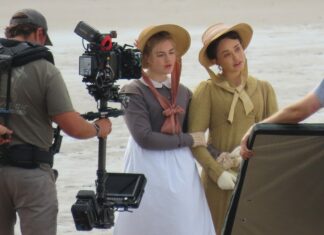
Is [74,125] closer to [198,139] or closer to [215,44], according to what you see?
[198,139]

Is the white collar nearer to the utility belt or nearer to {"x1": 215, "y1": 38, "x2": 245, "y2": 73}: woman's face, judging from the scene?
{"x1": 215, "y1": 38, "x2": 245, "y2": 73}: woman's face

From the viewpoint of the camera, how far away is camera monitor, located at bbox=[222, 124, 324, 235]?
4.34 metres

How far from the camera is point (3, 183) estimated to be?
19.9 feet

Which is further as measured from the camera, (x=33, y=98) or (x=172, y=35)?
(x=172, y=35)

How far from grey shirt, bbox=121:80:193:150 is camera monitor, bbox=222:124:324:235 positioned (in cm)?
252

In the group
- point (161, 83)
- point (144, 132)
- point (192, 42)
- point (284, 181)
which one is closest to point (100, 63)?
point (144, 132)

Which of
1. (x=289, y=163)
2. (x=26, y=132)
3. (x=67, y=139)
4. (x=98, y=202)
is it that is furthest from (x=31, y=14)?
(x=67, y=139)

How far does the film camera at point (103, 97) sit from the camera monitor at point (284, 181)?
5.55ft

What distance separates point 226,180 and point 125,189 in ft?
2.66

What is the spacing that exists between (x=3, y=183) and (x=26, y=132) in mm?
276

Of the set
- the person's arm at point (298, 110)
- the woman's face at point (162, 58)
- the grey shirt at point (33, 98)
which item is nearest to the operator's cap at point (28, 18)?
the grey shirt at point (33, 98)

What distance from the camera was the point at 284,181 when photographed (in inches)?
172

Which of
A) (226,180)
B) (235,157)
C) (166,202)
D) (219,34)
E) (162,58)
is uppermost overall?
(219,34)

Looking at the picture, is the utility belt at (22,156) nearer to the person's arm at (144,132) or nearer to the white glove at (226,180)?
the person's arm at (144,132)
